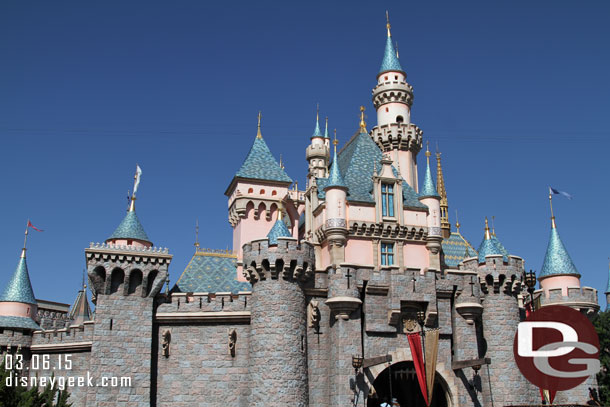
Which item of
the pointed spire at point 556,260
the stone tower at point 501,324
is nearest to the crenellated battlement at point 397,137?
the pointed spire at point 556,260

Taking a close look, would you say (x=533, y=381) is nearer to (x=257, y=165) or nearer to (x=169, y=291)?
(x=169, y=291)

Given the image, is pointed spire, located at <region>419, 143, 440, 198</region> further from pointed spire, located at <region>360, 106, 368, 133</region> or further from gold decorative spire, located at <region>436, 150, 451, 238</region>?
gold decorative spire, located at <region>436, 150, 451, 238</region>

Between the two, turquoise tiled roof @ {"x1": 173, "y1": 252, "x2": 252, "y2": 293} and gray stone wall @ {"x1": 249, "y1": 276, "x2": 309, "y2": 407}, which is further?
turquoise tiled roof @ {"x1": 173, "y1": 252, "x2": 252, "y2": 293}

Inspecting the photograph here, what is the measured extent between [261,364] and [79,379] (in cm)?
758

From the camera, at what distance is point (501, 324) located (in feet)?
97.0

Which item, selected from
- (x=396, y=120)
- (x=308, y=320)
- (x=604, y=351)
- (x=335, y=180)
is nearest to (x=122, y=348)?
(x=308, y=320)

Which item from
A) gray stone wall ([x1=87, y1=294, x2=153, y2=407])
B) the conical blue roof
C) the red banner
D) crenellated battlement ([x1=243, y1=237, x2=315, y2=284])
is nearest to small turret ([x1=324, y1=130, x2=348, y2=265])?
the conical blue roof

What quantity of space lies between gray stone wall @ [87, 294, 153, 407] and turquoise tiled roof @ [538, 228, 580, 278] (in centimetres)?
2039

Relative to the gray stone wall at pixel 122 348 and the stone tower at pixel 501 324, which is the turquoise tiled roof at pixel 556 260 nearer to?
the stone tower at pixel 501 324

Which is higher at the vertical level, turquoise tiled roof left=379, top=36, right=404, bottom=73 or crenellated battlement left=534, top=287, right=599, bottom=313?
turquoise tiled roof left=379, top=36, right=404, bottom=73

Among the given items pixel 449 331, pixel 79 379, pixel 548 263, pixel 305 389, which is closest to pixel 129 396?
pixel 79 379

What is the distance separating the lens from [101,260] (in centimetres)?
2727

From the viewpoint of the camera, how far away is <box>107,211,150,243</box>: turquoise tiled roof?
29.6 metres

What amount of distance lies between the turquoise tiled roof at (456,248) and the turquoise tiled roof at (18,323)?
24977 mm
